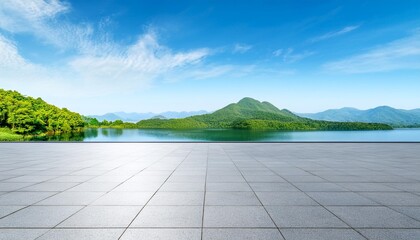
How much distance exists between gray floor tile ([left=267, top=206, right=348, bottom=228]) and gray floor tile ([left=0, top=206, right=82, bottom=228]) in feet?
12.8

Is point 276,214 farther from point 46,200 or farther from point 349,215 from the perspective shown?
point 46,200

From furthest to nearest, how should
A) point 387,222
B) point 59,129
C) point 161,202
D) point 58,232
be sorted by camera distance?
point 59,129 < point 161,202 < point 387,222 < point 58,232

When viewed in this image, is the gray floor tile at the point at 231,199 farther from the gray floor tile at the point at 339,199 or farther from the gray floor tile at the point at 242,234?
the gray floor tile at the point at 339,199

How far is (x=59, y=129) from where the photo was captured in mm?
87562

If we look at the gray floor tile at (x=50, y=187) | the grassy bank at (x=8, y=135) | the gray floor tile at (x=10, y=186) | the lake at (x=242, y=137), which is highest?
the grassy bank at (x=8, y=135)

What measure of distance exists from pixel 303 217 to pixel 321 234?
68 centimetres

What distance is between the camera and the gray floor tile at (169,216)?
4.38 metres

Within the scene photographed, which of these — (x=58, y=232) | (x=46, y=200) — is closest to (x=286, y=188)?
(x=58, y=232)

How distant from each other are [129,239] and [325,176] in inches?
262

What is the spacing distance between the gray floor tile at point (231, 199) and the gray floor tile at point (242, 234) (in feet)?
4.23

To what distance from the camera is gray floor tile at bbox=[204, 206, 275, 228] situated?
4352mm

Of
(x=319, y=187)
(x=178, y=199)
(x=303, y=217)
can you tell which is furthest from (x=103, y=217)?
(x=319, y=187)

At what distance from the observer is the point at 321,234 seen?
398 centimetres

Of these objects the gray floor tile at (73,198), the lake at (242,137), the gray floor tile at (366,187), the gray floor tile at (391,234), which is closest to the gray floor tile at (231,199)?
the gray floor tile at (391,234)
